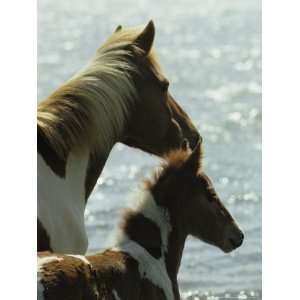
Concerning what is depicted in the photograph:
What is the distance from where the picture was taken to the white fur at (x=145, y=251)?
2969mm

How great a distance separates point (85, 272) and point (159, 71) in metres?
1.01

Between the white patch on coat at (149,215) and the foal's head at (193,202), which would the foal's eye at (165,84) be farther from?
the white patch on coat at (149,215)

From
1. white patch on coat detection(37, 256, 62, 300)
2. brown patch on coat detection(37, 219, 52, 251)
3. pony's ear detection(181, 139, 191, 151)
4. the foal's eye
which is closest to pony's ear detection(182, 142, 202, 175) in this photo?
pony's ear detection(181, 139, 191, 151)

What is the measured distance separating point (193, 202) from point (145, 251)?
0.26 m

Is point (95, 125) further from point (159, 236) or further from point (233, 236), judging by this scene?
point (233, 236)

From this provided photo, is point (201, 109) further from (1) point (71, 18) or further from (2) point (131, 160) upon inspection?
(1) point (71, 18)

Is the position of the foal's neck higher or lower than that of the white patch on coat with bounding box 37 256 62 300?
lower

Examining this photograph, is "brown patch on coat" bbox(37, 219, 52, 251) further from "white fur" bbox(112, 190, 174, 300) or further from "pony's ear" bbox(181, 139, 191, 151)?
"pony's ear" bbox(181, 139, 191, 151)

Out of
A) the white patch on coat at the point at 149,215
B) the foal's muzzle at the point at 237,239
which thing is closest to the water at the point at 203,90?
the white patch on coat at the point at 149,215

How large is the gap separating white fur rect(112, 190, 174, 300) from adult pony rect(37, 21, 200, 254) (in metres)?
0.14

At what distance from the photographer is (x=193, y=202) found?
3.18 m

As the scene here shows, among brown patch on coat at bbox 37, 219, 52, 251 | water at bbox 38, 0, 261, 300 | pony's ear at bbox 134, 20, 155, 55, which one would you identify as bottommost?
water at bbox 38, 0, 261, 300

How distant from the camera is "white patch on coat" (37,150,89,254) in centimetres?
293
